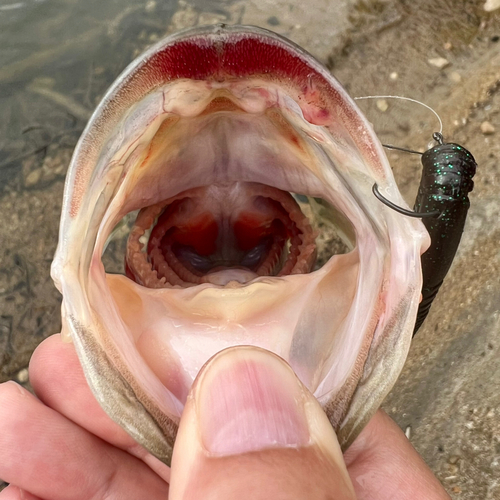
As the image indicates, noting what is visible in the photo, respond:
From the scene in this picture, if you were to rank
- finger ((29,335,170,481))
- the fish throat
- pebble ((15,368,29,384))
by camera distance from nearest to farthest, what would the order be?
the fish throat
finger ((29,335,170,481))
pebble ((15,368,29,384))

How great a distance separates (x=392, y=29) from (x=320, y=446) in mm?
2019

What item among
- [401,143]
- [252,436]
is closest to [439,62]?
[401,143]

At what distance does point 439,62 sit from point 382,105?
1.03 ft

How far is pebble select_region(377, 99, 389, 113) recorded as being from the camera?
2.14 m

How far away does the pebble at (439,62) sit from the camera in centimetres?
214

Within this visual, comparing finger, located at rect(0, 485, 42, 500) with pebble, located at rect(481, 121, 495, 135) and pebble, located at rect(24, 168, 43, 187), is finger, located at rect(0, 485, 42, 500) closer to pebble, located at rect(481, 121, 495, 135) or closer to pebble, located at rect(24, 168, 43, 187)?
pebble, located at rect(24, 168, 43, 187)

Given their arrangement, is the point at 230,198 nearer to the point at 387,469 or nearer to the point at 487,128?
the point at 387,469

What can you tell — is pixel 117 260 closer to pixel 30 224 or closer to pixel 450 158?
pixel 30 224

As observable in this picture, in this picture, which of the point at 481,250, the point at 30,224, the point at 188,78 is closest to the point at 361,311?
the point at 188,78

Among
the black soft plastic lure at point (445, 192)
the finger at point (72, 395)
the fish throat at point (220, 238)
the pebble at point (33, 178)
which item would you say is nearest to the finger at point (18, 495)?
the finger at point (72, 395)

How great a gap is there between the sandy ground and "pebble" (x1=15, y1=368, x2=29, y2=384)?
0.04 feet

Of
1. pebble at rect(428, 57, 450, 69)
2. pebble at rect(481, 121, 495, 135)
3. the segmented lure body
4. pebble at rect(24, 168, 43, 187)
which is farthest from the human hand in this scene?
pebble at rect(428, 57, 450, 69)

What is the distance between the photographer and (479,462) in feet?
5.84

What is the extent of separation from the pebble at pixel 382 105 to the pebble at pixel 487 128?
1.32 ft
